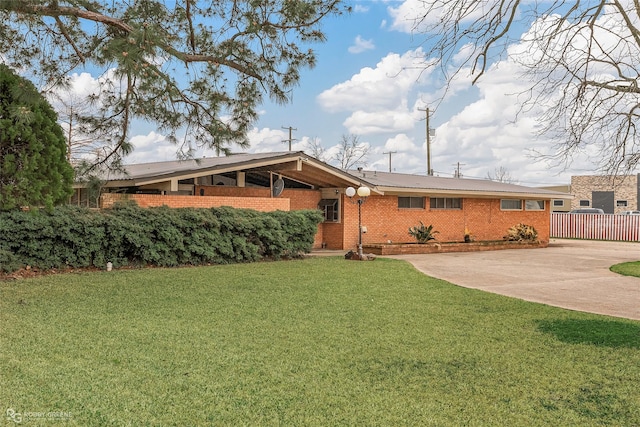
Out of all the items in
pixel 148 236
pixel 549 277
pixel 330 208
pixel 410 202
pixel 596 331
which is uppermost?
pixel 410 202

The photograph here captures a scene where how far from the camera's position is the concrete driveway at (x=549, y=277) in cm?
902

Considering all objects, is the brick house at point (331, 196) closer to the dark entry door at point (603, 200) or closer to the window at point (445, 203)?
the window at point (445, 203)

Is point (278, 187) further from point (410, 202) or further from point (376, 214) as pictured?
point (410, 202)

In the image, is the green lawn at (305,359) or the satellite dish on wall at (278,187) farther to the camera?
the satellite dish on wall at (278,187)

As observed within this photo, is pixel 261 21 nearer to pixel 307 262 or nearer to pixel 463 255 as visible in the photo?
pixel 307 262

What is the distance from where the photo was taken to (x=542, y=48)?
7461 mm

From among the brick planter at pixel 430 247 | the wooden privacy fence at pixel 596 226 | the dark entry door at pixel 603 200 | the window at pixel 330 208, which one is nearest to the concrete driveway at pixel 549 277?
the brick planter at pixel 430 247

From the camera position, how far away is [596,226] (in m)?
30.6

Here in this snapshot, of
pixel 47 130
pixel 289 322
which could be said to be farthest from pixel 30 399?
pixel 47 130

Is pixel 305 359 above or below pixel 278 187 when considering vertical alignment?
below

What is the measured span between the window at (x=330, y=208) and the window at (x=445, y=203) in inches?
180

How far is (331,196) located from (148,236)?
342 inches

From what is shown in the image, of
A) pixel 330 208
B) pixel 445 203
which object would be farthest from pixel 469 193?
pixel 330 208

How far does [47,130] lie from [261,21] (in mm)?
5107
